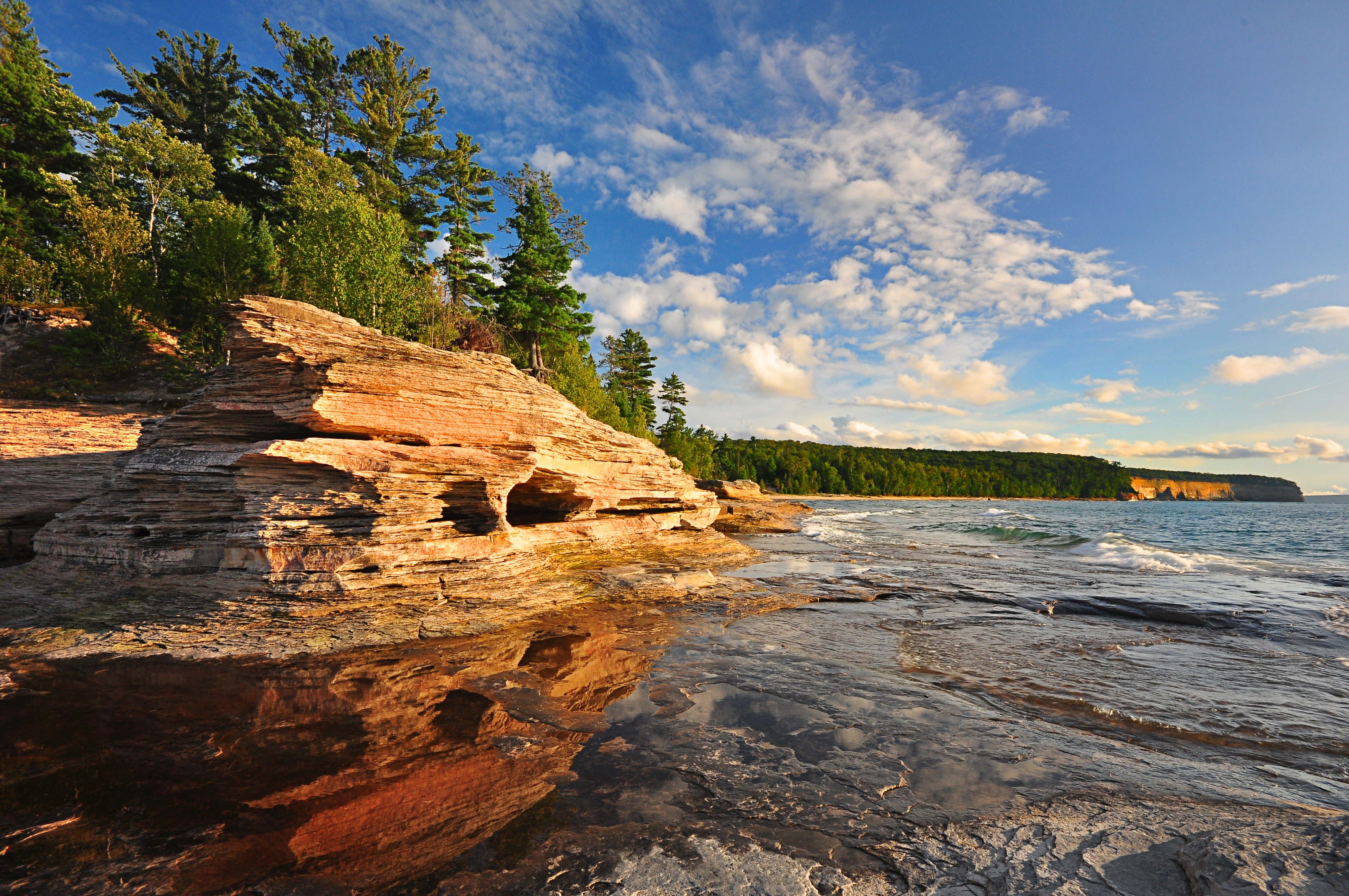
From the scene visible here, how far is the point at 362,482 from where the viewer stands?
11.5 m

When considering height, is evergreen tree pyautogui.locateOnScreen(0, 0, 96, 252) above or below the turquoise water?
above

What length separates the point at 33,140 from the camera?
1314 inches

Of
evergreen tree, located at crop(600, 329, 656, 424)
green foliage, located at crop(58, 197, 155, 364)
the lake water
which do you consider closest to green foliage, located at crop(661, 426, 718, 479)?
evergreen tree, located at crop(600, 329, 656, 424)

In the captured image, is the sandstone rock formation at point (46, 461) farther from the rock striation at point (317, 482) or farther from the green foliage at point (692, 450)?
the green foliage at point (692, 450)

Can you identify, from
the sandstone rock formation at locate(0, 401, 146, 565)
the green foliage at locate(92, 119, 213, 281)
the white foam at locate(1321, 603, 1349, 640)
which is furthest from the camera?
the green foliage at locate(92, 119, 213, 281)

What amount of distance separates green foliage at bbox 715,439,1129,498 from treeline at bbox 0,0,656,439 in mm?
86894

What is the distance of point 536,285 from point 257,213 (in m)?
23.4

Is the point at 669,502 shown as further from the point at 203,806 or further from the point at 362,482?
the point at 203,806

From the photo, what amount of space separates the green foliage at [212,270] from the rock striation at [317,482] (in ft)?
61.9

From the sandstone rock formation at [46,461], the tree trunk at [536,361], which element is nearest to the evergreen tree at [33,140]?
the sandstone rock formation at [46,461]

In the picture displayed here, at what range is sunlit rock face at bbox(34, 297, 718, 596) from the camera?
11.0 meters

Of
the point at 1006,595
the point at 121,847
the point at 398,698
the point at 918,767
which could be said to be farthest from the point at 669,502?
the point at 121,847

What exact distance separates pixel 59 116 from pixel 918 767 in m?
60.0

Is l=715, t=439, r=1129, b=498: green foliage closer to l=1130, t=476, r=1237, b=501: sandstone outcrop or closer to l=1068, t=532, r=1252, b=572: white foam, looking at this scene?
l=1130, t=476, r=1237, b=501: sandstone outcrop
